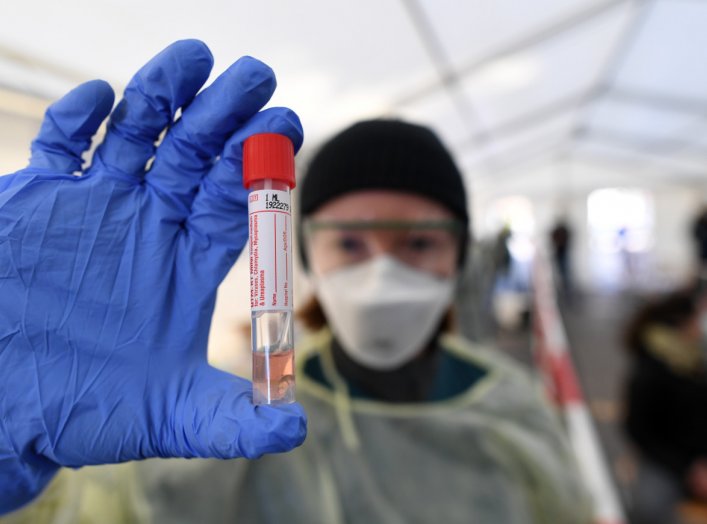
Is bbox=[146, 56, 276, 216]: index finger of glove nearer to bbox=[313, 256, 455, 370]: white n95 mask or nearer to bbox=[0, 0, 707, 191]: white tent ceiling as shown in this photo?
bbox=[0, 0, 707, 191]: white tent ceiling

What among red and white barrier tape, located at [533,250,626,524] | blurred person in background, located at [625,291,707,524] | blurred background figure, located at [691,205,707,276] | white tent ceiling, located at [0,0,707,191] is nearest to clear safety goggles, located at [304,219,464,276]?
white tent ceiling, located at [0,0,707,191]

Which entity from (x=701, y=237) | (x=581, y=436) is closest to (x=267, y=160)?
(x=581, y=436)

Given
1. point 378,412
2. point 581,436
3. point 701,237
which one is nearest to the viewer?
point 378,412

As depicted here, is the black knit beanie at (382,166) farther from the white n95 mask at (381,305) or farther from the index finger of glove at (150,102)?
the index finger of glove at (150,102)

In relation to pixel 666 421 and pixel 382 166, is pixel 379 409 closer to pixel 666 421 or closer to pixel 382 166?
pixel 382 166

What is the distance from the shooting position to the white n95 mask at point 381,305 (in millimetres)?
663

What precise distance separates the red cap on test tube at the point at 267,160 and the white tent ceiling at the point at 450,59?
3.4 inches

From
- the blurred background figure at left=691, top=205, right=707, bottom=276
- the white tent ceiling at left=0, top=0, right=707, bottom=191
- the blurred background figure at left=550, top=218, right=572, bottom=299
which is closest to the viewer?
the white tent ceiling at left=0, top=0, right=707, bottom=191

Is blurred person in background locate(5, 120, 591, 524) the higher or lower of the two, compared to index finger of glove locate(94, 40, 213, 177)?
lower

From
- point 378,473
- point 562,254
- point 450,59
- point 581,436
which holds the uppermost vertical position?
point 450,59

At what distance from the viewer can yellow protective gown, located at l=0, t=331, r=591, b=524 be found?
0.56 meters

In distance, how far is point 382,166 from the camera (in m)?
0.68

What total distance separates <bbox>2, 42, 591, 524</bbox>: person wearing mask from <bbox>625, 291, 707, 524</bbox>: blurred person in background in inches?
41.6

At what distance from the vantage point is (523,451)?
83 centimetres
